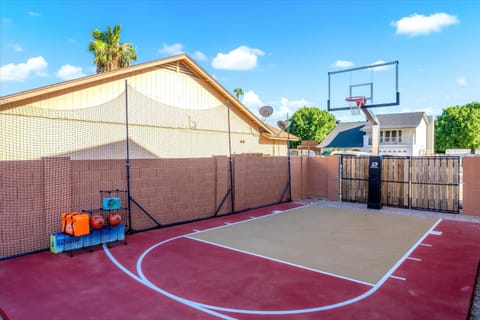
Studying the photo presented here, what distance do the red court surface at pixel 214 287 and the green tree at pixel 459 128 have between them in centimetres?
4170

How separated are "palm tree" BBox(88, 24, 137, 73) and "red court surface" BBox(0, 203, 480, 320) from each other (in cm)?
1584

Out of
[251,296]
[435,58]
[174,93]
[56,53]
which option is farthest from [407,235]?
[56,53]

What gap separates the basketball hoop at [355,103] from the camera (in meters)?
13.5

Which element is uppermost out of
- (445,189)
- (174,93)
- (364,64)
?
(364,64)

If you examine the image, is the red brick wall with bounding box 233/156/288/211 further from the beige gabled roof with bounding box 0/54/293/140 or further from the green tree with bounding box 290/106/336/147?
the green tree with bounding box 290/106/336/147

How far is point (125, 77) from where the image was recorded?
12.2 metres

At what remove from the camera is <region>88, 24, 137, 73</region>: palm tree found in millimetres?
19547

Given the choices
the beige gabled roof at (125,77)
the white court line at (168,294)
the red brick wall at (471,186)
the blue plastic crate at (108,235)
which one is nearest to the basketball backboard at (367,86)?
the red brick wall at (471,186)

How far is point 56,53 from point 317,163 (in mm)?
16731

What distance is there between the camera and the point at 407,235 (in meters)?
8.20

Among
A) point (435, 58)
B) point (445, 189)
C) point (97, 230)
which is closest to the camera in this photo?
point (97, 230)

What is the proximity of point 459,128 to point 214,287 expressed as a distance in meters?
46.7

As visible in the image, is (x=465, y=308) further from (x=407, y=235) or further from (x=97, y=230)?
(x=97, y=230)

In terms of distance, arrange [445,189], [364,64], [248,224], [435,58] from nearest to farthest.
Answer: [248,224] < [445,189] < [364,64] < [435,58]
